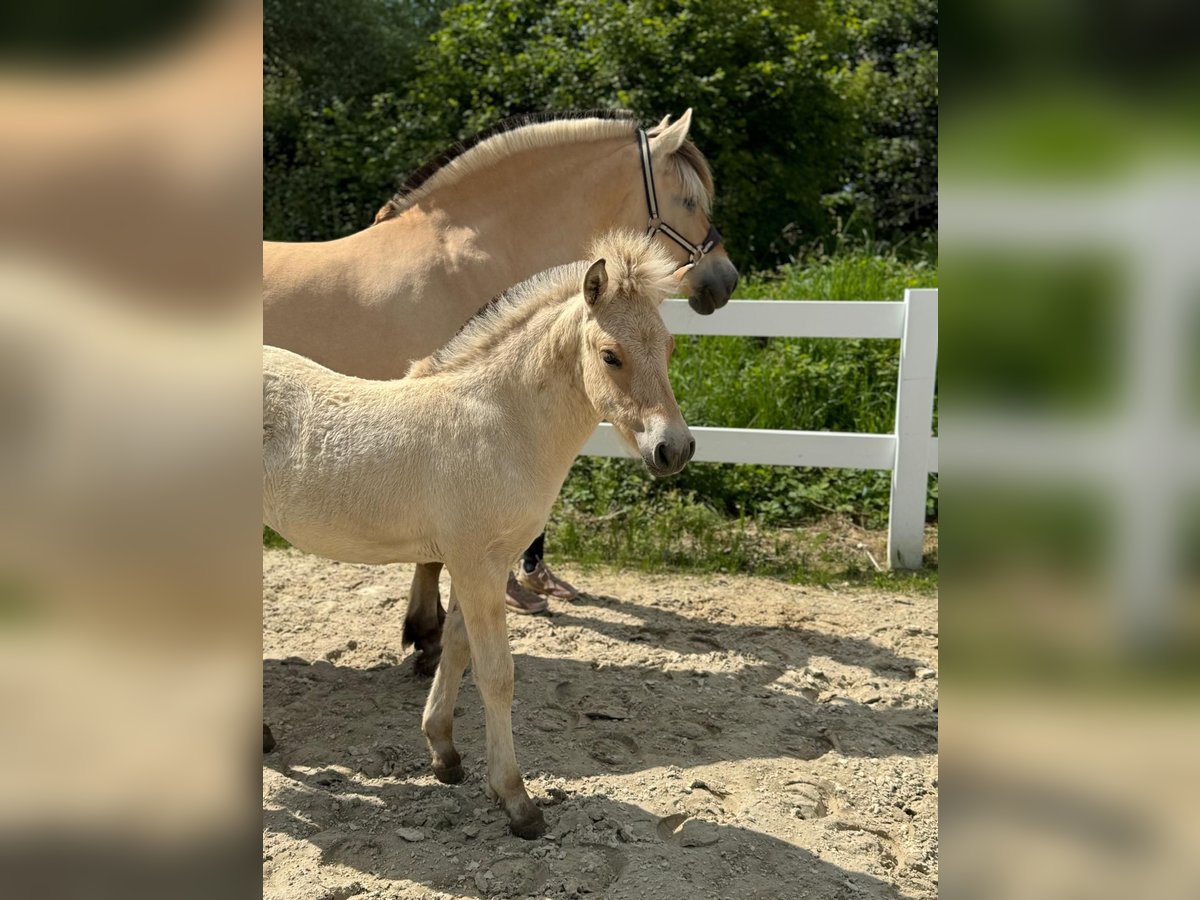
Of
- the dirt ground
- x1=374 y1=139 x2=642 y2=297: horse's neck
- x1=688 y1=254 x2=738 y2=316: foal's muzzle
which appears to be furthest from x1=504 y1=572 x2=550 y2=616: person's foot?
x1=688 y1=254 x2=738 y2=316: foal's muzzle

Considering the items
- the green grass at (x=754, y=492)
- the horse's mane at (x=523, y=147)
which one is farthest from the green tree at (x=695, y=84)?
the horse's mane at (x=523, y=147)

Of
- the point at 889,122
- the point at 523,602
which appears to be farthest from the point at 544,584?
the point at 889,122

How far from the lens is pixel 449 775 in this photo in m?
3.22

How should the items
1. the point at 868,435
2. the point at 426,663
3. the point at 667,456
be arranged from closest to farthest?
1. the point at 667,456
2. the point at 426,663
3. the point at 868,435

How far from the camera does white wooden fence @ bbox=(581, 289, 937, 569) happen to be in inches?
224

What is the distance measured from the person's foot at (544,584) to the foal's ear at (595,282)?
2603 millimetres

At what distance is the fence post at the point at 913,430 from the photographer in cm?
565

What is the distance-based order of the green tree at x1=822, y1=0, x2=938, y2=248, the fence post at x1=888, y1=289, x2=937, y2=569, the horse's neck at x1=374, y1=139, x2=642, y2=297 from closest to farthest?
1. the horse's neck at x1=374, y1=139, x2=642, y2=297
2. the fence post at x1=888, y1=289, x2=937, y2=569
3. the green tree at x1=822, y1=0, x2=938, y2=248

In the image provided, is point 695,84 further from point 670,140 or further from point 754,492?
point 670,140

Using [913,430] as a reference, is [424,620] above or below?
below

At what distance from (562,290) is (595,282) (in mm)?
350

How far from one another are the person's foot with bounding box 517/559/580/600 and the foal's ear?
260 cm

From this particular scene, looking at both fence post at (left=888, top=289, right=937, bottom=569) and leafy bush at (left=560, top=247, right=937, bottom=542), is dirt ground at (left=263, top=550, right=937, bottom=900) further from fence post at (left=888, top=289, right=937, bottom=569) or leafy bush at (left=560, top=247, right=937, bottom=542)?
leafy bush at (left=560, top=247, right=937, bottom=542)
